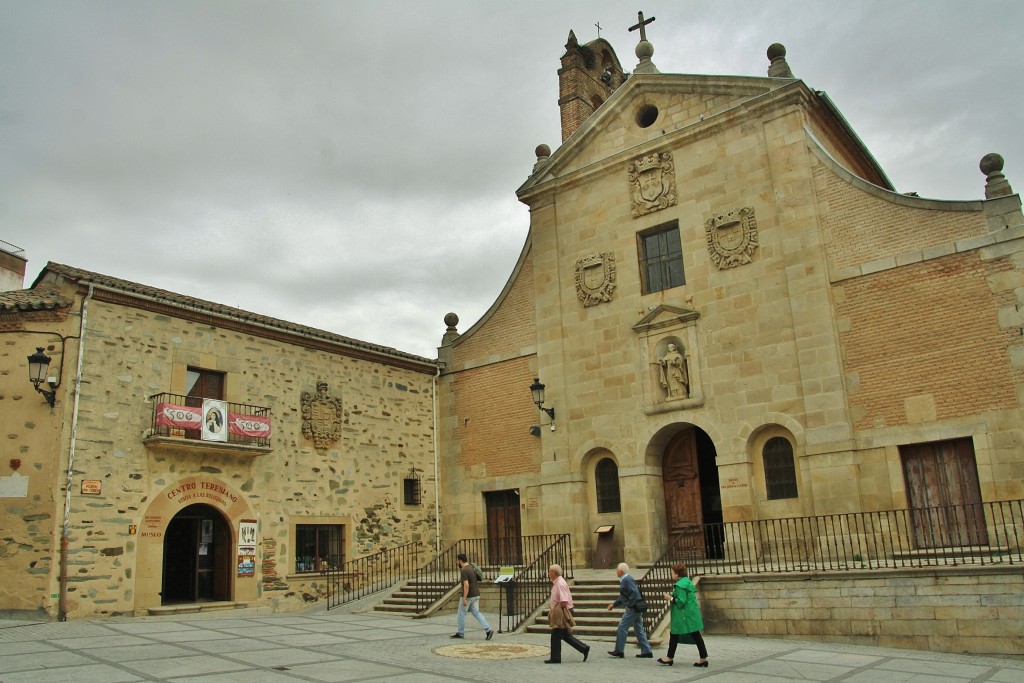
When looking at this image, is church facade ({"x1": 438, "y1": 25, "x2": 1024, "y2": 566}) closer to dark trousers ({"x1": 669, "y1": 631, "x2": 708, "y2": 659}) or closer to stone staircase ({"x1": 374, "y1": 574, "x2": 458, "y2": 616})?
stone staircase ({"x1": 374, "y1": 574, "x2": 458, "y2": 616})

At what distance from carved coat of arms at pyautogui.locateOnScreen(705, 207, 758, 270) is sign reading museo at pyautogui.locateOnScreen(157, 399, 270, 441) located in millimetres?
10095

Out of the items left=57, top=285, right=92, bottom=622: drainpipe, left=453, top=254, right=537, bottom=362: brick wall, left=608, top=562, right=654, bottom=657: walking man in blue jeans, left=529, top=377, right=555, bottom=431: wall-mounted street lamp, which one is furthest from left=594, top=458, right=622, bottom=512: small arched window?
left=57, top=285, right=92, bottom=622: drainpipe

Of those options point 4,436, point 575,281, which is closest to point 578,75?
point 575,281

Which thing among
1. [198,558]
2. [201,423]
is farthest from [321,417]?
[198,558]

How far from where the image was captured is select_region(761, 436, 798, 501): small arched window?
50.2 feet

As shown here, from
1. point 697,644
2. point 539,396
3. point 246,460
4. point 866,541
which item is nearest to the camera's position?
point 697,644

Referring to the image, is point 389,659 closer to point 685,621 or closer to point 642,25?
point 685,621

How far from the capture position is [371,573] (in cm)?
1869

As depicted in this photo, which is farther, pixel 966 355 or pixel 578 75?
pixel 578 75

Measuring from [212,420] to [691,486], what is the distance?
9.85 m

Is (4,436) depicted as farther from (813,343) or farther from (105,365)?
(813,343)

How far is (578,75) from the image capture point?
22891 mm

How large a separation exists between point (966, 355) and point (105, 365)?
15210mm

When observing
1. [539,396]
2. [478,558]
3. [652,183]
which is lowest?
[478,558]
